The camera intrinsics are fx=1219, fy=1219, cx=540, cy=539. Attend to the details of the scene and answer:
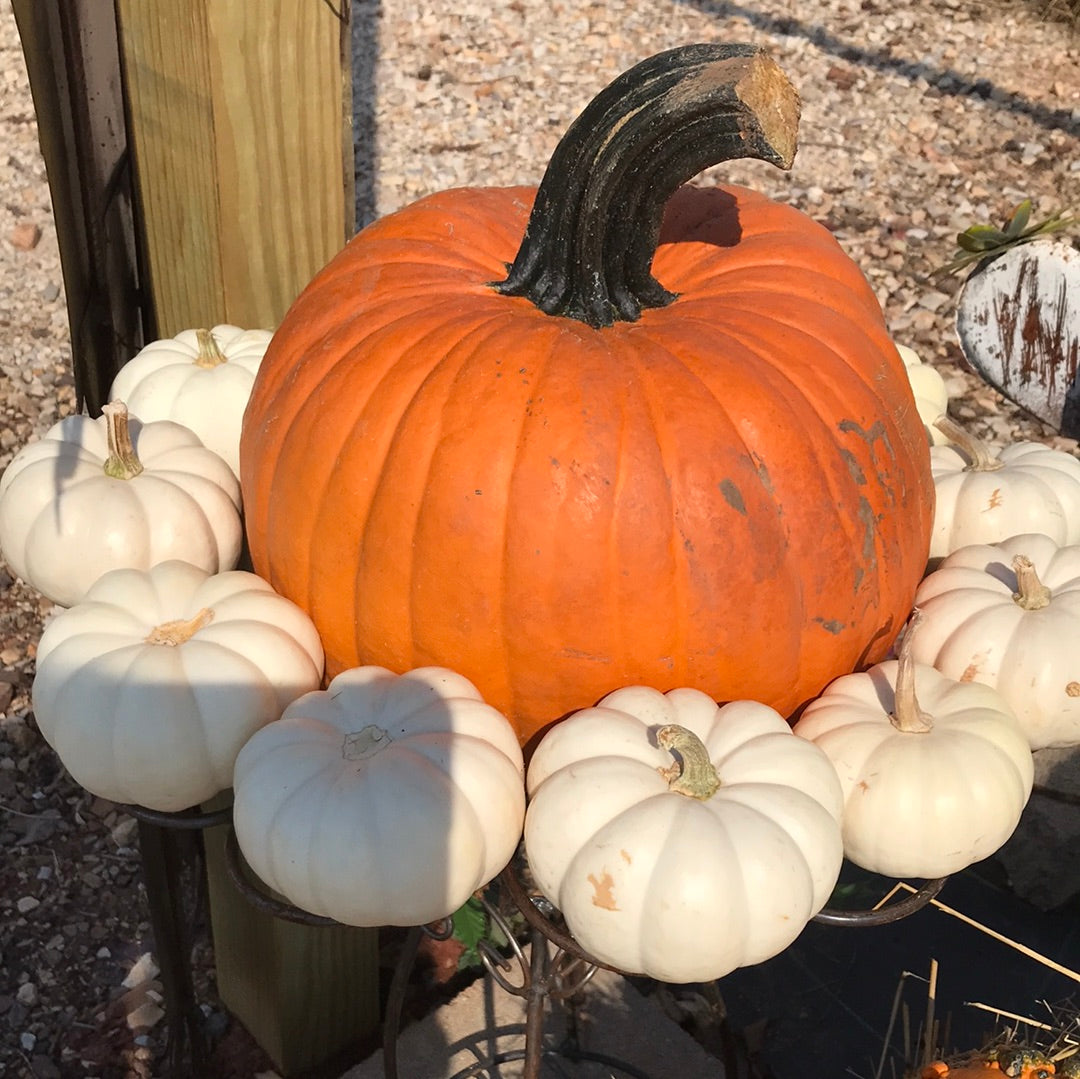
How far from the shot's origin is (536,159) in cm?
561

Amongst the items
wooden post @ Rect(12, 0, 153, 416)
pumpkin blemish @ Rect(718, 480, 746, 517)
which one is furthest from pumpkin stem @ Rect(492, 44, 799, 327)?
wooden post @ Rect(12, 0, 153, 416)

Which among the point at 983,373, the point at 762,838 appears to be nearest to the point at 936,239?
the point at 983,373

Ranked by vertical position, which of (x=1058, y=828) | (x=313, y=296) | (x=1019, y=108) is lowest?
(x=1058, y=828)

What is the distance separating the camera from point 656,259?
5.95 feet

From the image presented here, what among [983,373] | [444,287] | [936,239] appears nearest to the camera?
[444,287]

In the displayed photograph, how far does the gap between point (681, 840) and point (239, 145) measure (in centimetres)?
152

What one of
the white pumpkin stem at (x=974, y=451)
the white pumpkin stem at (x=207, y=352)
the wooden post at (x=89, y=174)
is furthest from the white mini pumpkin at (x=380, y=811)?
the wooden post at (x=89, y=174)

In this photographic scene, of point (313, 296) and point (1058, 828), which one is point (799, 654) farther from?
point (1058, 828)

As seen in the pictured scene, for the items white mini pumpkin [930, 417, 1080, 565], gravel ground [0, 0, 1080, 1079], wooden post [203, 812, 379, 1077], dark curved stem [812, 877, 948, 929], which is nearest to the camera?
dark curved stem [812, 877, 948, 929]

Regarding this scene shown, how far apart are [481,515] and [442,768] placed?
31 cm

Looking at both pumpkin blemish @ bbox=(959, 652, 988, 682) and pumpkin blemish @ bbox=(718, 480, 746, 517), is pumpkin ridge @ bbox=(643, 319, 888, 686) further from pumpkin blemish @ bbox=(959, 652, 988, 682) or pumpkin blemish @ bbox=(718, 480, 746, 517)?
pumpkin blemish @ bbox=(959, 652, 988, 682)

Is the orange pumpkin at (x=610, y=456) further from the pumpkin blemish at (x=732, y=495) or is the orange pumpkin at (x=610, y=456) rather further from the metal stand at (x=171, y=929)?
the metal stand at (x=171, y=929)

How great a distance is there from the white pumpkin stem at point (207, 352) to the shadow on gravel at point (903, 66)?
5148 millimetres

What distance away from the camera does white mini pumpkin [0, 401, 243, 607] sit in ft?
5.57
